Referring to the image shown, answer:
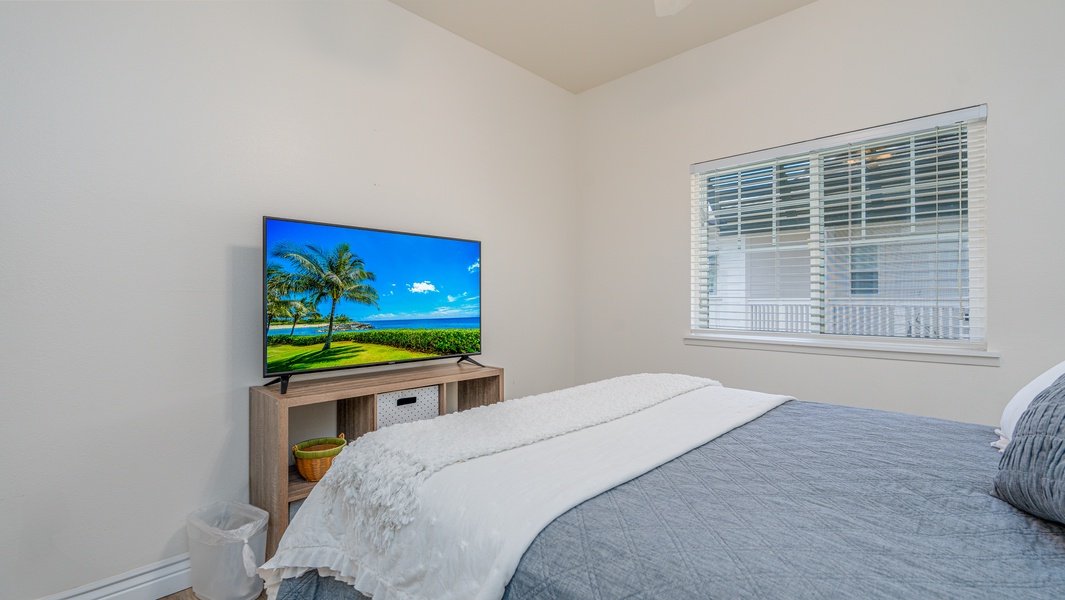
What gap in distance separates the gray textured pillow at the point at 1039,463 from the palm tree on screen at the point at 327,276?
2264 millimetres

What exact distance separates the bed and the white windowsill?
1341 mm

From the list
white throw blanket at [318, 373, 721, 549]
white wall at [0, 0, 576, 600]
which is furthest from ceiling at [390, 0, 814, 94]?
white throw blanket at [318, 373, 721, 549]

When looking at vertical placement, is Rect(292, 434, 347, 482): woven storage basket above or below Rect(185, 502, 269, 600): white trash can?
above

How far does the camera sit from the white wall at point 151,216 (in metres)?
1.69

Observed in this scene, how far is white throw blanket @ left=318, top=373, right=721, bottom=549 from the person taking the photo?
3.64 ft

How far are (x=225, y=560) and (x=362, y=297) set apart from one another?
1.16m

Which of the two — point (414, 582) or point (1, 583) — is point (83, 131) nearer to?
point (1, 583)

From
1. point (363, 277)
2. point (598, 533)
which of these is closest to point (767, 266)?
point (363, 277)

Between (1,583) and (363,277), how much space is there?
158cm

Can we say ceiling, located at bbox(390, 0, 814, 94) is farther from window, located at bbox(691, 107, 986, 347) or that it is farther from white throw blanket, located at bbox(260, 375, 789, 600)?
white throw blanket, located at bbox(260, 375, 789, 600)

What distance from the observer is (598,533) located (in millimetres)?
876

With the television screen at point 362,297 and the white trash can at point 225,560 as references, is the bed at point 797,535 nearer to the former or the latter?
the white trash can at point 225,560

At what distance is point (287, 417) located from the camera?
6.40 ft

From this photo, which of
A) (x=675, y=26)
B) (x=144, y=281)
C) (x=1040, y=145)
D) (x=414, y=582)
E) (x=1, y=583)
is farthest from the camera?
(x=675, y=26)
